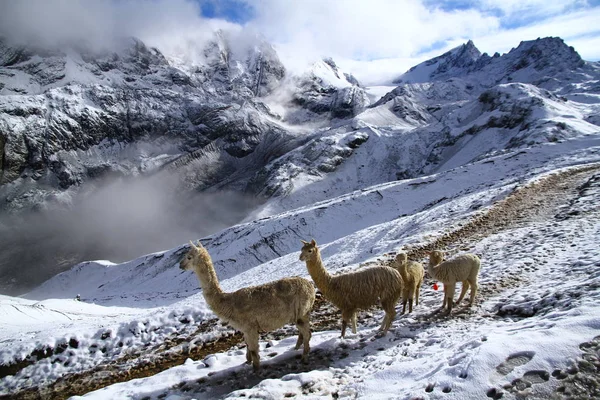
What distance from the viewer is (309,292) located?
9367 mm

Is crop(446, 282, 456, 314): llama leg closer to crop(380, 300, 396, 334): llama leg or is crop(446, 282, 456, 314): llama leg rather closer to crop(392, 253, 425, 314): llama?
crop(392, 253, 425, 314): llama

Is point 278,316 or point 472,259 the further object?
point 472,259

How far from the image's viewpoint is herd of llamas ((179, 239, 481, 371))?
8.91 meters

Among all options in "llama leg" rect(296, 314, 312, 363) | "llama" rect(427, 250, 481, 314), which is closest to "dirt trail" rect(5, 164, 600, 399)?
"llama leg" rect(296, 314, 312, 363)

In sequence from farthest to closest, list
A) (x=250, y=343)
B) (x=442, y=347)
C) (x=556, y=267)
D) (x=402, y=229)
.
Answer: (x=402, y=229)
(x=556, y=267)
(x=250, y=343)
(x=442, y=347)

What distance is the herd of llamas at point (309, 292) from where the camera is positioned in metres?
8.91

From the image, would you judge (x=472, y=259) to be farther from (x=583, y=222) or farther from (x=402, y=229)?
(x=402, y=229)

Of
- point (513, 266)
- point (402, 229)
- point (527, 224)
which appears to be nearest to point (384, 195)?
point (402, 229)

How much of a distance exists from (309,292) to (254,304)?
4.92 feet

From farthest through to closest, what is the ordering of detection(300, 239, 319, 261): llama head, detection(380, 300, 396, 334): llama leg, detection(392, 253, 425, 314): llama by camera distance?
1. detection(392, 253, 425, 314): llama
2. detection(300, 239, 319, 261): llama head
3. detection(380, 300, 396, 334): llama leg

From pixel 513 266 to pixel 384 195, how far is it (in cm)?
5152

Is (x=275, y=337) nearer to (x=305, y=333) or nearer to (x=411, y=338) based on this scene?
(x=305, y=333)

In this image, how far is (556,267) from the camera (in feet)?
40.1

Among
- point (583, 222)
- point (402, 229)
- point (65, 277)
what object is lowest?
point (65, 277)
